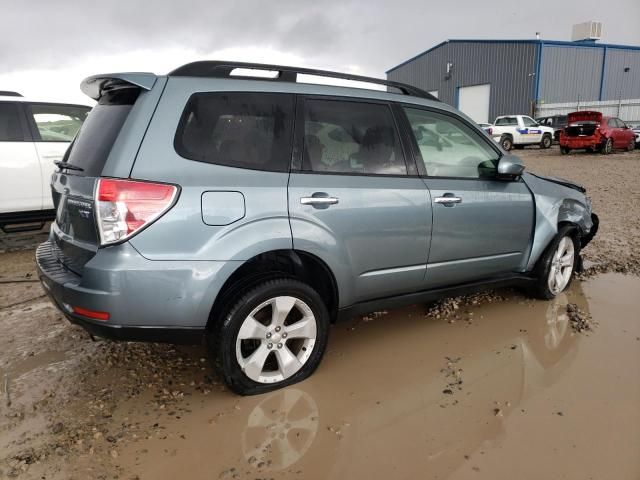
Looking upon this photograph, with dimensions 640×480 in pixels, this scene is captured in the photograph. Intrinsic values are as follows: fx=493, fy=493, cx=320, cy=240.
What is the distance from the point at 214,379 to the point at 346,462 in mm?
1077

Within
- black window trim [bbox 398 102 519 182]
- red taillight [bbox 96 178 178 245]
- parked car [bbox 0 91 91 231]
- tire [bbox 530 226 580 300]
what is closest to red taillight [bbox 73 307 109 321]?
red taillight [bbox 96 178 178 245]

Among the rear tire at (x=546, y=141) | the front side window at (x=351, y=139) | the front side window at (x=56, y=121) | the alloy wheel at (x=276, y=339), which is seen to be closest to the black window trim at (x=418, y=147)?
the front side window at (x=351, y=139)

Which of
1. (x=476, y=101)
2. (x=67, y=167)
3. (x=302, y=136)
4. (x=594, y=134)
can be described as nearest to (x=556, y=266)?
(x=302, y=136)

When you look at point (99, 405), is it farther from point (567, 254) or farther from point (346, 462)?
point (567, 254)

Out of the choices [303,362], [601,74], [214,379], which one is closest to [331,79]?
[303,362]

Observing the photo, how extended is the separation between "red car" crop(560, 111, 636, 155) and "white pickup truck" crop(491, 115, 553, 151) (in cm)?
322

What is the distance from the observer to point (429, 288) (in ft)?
11.5

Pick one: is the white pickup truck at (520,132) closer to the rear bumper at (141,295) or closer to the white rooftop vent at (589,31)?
the white rooftop vent at (589,31)

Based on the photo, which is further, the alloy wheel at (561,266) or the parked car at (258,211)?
the alloy wheel at (561,266)

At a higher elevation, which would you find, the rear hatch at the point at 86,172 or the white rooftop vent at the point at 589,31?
the white rooftop vent at the point at 589,31

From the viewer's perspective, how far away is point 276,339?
2.78 meters

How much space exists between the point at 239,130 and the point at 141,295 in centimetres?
101

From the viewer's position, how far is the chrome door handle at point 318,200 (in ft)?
9.04

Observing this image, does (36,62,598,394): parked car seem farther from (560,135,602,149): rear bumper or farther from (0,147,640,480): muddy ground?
(560,135,602,149): rear bumper
